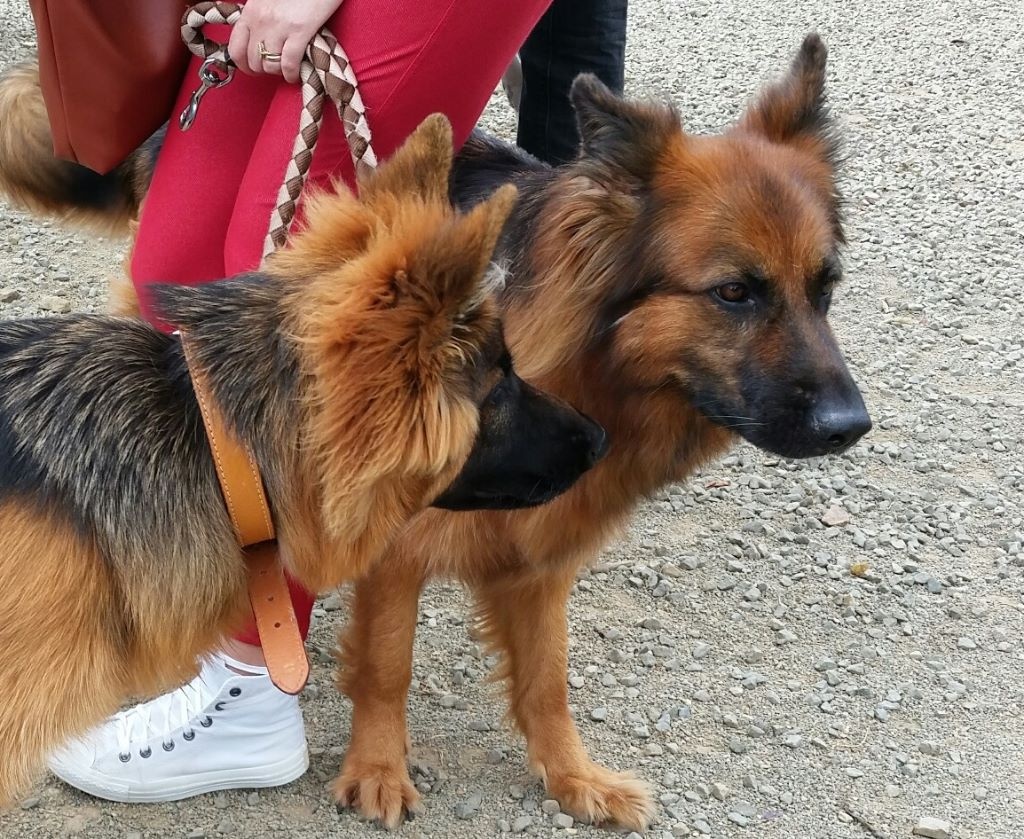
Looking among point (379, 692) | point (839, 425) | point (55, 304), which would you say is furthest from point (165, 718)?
point (55, 304)

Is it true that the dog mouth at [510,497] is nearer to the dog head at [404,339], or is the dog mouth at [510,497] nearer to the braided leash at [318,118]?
the dog head at [404,339]

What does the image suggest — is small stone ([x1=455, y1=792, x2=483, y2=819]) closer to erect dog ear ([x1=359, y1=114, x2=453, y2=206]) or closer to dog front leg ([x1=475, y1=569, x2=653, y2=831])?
dog front leg ([x1=475, y1=569, x2=653, y2=831])

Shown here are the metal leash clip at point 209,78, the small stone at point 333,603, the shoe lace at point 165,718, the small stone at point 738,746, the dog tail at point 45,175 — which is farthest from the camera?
the small stone at point 333,603

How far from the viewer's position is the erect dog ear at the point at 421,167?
2264 millimetres

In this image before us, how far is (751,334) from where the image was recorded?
2.74 metres

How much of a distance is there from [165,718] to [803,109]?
2.55m

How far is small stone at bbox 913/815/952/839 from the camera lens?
3172mm

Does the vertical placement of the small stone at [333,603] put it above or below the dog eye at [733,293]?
below

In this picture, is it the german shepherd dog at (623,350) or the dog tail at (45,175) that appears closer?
the german shepherd dog at (623,350)

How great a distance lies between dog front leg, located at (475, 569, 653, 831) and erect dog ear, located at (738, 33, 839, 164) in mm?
1403

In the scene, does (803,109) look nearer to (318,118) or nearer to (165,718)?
(318,118)

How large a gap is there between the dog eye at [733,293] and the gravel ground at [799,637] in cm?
154

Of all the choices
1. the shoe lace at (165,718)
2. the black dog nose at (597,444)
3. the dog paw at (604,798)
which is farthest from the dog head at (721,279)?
the shoe lace at (165,718)

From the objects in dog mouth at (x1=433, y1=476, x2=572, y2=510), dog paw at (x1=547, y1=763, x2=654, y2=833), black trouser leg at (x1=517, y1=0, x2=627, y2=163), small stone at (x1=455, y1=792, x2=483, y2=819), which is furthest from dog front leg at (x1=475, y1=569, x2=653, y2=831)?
black trouser leg at (x1=517, y1=0, x2=627, y2=163)
